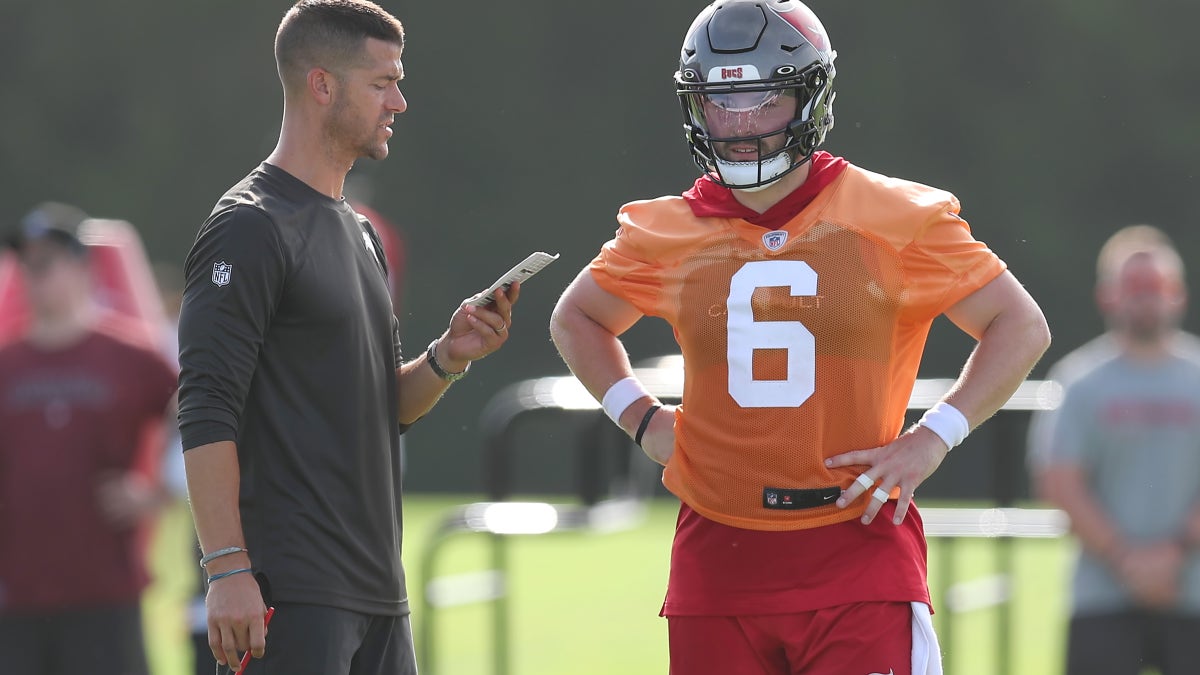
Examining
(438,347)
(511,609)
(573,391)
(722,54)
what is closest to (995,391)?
(722,54)

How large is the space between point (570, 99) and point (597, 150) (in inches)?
42.8

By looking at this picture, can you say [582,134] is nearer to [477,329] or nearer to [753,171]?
[477,329]

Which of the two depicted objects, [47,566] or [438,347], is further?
[47,566]

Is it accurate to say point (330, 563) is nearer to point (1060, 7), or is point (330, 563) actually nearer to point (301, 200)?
point (301, 200)

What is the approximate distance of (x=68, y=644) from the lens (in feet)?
19.9

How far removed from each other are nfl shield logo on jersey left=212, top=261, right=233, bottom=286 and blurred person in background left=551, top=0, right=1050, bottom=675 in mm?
914

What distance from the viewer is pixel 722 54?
11.6ft

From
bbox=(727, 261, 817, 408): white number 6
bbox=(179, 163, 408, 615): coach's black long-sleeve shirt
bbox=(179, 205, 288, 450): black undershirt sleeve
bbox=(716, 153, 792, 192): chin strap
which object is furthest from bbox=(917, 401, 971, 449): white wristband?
bbox=(179, 205, 288, 450): black undershirt sleeve

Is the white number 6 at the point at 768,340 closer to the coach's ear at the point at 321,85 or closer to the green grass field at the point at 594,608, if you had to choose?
the coach's ear at the point at 321,85

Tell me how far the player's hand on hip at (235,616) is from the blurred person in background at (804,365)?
837 millimetres

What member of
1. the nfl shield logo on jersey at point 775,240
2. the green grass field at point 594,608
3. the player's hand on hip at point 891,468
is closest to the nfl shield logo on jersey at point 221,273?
the nfl shield logo on jersey at point 775,240

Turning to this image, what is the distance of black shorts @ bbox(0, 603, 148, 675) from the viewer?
19.8ft

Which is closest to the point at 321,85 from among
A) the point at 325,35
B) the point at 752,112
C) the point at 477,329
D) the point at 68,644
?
the point at 325,35

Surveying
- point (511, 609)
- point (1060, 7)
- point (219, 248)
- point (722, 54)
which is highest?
point (1060, 7)
